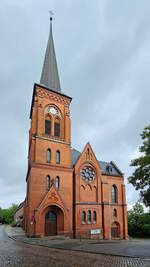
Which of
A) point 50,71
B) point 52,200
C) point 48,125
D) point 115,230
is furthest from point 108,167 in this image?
point 50,71

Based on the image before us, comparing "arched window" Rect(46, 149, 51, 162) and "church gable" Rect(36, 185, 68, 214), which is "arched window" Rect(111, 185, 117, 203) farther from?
"arched window" Rect(46, 149, 51, 162)

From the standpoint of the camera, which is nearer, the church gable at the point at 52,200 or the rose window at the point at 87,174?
the church gable at the point at 52,200

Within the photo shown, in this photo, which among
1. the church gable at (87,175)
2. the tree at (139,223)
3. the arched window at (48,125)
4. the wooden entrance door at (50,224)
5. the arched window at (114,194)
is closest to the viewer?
the wooden entrance door at (50,224)

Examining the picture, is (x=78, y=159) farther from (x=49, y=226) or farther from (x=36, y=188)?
(x=49, y=226)

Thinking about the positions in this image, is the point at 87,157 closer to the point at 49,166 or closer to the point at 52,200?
the point at 49,166

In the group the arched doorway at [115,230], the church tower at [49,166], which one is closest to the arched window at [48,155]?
the church tower at [49,166]

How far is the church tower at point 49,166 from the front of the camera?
1036 inches

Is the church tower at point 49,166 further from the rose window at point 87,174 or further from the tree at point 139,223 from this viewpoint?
the tree at point 139,223

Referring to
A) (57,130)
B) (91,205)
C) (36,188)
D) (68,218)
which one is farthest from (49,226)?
(57,130)

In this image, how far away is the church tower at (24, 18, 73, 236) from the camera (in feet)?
86.3

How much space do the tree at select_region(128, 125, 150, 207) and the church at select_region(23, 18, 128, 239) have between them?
15.6 m

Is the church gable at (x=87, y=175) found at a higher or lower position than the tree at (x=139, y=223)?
higher

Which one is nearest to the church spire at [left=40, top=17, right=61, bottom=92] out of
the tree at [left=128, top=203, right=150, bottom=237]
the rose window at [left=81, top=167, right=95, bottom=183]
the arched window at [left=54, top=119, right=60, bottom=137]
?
the arched window at [left=54, top=119, right=60, bottom=137]

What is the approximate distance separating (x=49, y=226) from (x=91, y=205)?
7595 mm
